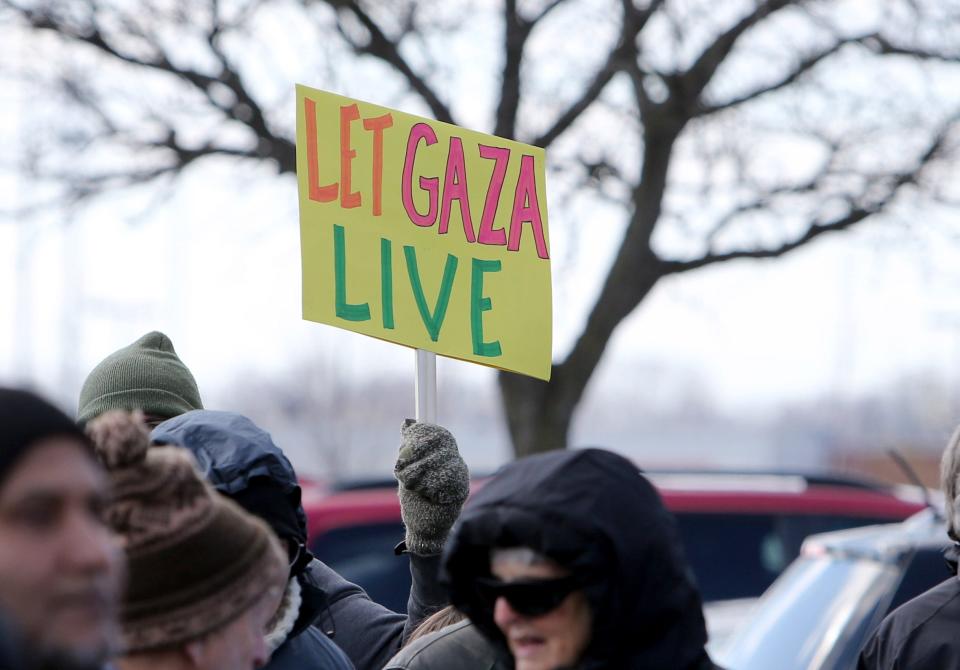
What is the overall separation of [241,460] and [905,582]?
2.78m

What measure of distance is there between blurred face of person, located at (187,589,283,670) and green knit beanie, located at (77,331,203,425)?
1.40 m

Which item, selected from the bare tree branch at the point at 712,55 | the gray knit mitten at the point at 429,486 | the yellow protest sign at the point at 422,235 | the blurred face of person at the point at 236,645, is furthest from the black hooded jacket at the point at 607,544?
the bare tree branch at the point at 712,55

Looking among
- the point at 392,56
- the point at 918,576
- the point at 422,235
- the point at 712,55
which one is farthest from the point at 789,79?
the point at 422,235

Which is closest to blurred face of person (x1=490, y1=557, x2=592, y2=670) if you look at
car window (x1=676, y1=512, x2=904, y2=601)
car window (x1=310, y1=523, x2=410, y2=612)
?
car window (x1=310, y1=523, x2=410, y2=612)

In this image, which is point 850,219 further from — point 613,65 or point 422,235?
point 422,235

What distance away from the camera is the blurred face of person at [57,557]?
1.32m

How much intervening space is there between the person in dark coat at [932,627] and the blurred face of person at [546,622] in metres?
1.31

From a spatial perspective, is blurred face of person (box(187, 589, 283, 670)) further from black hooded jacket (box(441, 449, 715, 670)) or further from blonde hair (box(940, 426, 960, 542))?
blonde hair (box(940, 426, 960, 542))

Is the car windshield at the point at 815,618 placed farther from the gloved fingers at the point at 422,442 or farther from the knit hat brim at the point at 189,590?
the knit hat brim at the point at 189,590

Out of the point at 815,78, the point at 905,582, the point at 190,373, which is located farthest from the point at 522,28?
the point at 190,373

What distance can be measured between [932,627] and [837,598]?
58.4 inches

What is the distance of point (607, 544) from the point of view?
6.31 ft

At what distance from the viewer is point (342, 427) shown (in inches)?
1682

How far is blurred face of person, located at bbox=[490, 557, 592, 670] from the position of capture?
6.34 ft
